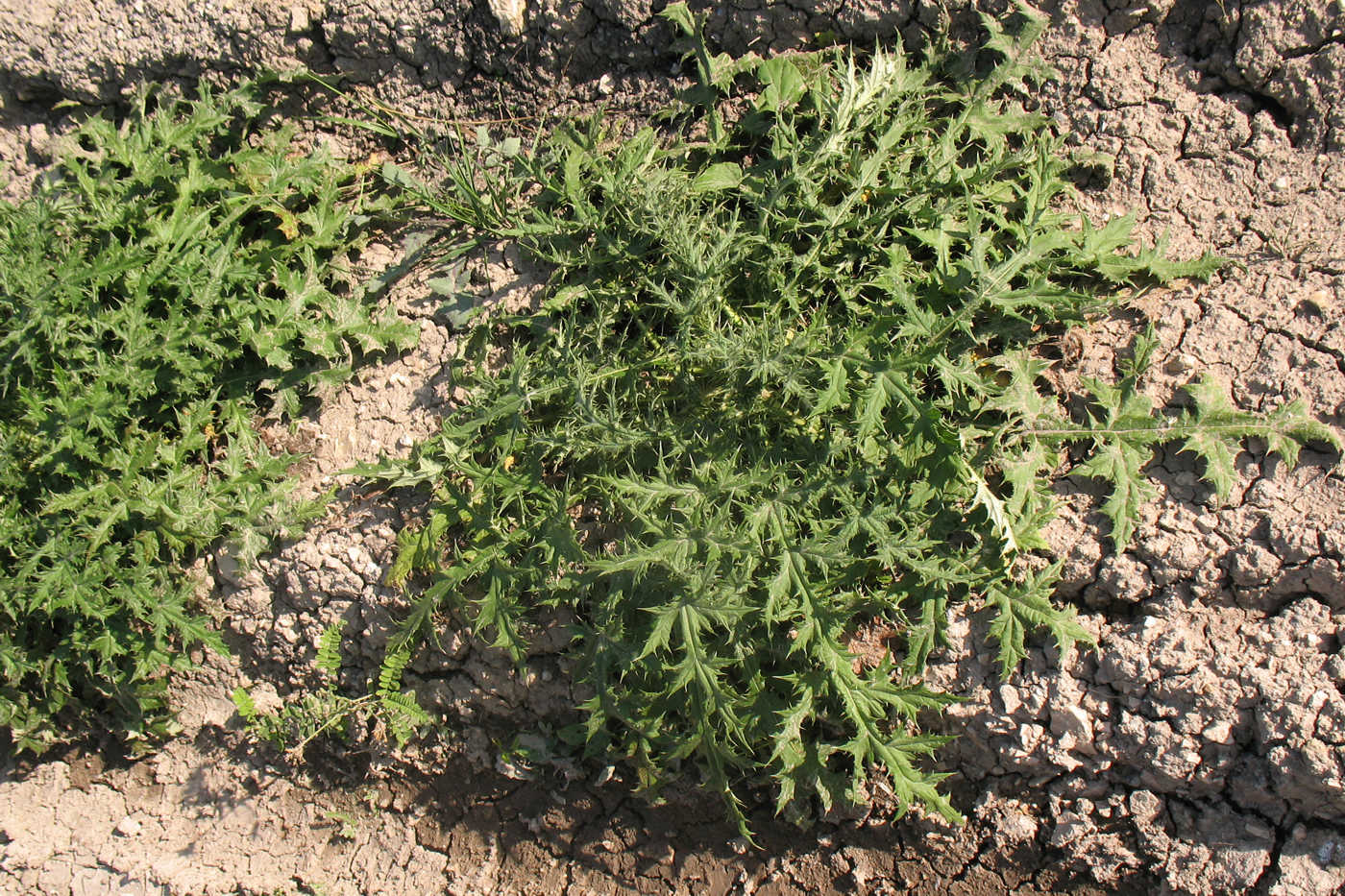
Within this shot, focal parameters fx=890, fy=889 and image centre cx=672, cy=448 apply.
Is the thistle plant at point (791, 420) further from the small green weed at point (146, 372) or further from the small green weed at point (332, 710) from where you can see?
the small green weed at point (146, 372)

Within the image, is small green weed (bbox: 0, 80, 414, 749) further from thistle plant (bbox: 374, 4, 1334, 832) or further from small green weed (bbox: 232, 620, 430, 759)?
thistle plant (bbox: 374, 4, 1334, 832)

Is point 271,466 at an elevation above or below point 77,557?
above

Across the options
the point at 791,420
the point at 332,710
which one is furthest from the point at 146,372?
the point at 791,420

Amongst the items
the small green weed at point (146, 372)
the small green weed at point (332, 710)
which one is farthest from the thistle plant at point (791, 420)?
the small green weed at point (146, 372)

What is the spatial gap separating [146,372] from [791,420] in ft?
7.51

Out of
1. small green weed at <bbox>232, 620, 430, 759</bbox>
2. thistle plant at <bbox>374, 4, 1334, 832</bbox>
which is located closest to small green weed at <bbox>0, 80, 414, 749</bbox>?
small green weed at <bbox>232, 620, 430, 759</bbox>

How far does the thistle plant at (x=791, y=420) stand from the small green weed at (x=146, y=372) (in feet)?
1.82

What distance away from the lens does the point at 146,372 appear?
3176 mm

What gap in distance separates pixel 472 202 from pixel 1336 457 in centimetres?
297

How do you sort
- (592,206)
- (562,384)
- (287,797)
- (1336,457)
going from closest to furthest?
(1336,457)
(562,384)
(592,206)
(287,797)

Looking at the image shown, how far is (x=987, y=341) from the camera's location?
10.1 ft

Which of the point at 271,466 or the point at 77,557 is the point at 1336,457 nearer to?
the point at 271,466

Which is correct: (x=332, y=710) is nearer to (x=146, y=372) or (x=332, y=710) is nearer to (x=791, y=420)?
(x=146, y=372)

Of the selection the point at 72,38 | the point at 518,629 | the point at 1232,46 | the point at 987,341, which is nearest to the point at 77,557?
the point at 518,629
